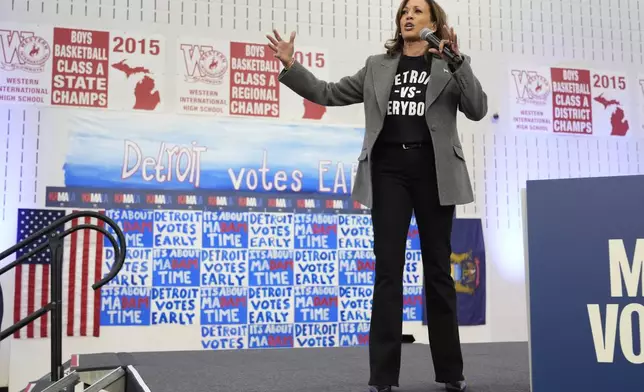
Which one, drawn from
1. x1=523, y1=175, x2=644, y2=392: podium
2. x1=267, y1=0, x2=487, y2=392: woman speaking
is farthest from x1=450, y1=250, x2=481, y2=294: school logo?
x1=523, y1=175, x2=644, y2=392: podium

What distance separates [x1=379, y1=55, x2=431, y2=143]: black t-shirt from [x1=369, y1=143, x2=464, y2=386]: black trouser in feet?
0.12

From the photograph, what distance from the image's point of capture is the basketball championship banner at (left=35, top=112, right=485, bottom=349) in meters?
4.42

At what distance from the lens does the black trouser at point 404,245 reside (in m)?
2.00

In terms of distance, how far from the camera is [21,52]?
173 inches

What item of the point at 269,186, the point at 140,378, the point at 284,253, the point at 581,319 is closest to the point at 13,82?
the point at 269,186

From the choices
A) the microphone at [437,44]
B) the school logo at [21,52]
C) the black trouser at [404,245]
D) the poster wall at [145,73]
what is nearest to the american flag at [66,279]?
the poster wall at [145,73]

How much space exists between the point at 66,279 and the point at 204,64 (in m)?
1.77

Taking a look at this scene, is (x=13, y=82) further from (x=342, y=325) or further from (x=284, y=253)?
(x=342, y=325)

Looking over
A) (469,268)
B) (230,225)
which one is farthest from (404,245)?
(469,268)

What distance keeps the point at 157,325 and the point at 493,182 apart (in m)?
2.79

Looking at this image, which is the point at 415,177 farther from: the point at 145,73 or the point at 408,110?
the point at 145,73

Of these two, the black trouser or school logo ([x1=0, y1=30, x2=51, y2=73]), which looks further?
school logo ([x1=0, y1=30, x2=51, y2=73])

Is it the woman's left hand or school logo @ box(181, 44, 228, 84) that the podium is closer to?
the woman's left hand

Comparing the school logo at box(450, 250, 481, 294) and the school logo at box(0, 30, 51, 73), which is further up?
the school logo at box(0, 30, 51, 73)
